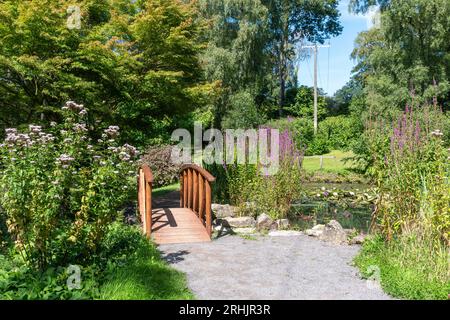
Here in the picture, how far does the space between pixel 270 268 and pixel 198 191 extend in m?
3.18

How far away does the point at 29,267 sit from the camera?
4.47 metres

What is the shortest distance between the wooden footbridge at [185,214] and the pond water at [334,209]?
2.01 meters

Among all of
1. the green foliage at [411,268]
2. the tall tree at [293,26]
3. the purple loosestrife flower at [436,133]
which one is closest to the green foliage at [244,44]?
Result: the tall tree at [293,26]

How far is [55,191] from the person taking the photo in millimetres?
4066

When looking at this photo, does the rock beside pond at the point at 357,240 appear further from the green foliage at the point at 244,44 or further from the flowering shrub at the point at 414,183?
the green foliage at the point at 244,44

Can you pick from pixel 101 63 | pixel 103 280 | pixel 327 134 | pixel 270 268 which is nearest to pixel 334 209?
pixel 270 268

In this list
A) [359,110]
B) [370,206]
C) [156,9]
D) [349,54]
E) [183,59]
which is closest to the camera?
[156,9]

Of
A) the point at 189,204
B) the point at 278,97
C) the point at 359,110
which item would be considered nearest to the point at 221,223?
the point at 189,204

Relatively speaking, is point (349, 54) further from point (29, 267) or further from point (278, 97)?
point (29, 267)

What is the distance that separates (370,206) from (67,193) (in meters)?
8.43

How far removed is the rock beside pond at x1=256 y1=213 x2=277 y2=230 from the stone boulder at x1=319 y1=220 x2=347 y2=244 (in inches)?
38.1

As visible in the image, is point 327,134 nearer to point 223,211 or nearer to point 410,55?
point 410,55

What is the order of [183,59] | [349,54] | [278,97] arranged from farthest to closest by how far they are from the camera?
[349,54], [278,97], [183,59]

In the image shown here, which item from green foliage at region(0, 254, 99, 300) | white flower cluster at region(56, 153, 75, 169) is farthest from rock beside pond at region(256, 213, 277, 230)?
white flower cluster at region(56, 153, 75, 169)
